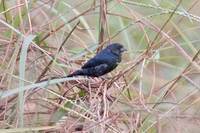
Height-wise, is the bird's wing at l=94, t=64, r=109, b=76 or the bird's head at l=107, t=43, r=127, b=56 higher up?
the bird's head at l=107, t=43, r=127, b=56

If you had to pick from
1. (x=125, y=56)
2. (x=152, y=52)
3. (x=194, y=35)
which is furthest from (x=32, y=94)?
(x=194, y=35)

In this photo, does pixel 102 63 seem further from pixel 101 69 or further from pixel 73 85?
pixel 73 85

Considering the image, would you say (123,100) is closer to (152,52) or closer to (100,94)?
(100,94)

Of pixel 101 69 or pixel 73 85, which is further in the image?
pixel 101 69

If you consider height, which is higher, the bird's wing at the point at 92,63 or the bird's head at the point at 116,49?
the bird's head at the point at 116,49

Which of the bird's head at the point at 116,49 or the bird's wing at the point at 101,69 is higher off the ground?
the bird's head at the point at 116,49

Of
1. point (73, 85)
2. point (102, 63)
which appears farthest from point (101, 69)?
point (73, 85)

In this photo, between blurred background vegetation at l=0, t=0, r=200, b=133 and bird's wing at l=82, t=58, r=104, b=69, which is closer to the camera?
blurred background vegetation at l=0, t=0, r=200, b=133

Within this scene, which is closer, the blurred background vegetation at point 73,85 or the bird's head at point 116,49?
the blurred background vegetation at point 73,85
